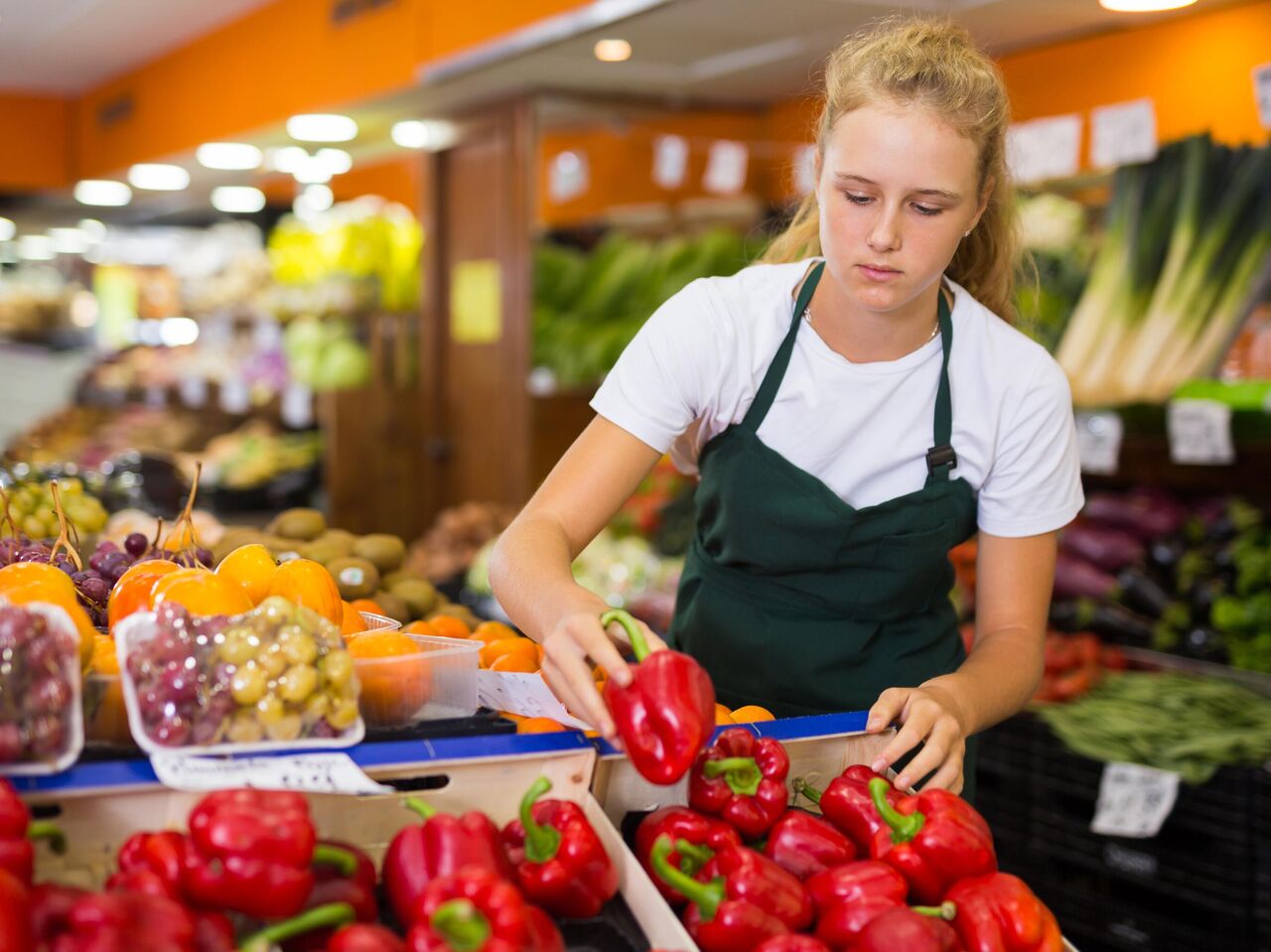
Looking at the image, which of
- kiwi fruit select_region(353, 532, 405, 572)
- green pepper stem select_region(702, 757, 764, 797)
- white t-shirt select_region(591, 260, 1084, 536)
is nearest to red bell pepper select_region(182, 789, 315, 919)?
green pepper stem select_region(702, 757, 764, 797)

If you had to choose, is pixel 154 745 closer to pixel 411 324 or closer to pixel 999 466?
pixel 999 466

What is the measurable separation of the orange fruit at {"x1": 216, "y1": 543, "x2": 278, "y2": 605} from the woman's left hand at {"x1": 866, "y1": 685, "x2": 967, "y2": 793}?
2.52ft

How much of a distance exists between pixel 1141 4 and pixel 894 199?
2.34 meters

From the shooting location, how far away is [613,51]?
15.6 ft

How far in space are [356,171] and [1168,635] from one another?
6.58 metres

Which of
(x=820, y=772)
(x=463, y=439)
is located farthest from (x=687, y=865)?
(x=463, y=439)

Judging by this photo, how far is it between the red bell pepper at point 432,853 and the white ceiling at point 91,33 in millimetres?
6249

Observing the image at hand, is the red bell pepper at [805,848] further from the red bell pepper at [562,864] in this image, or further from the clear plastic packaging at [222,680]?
the clear plastic packaging at [222,680]

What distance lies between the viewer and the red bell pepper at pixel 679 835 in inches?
54.4

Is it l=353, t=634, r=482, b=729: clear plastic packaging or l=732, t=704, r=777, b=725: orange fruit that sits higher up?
l=353, t=634, r=482, b=729: clear plastic packaging

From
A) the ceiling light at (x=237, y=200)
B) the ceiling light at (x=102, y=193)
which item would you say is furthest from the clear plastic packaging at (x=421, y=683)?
the ceiling light at (x=102, y=193)

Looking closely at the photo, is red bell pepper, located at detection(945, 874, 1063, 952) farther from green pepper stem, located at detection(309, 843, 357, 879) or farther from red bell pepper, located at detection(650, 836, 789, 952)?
green pepper stem, located at detection(309, 843, 357, 879)

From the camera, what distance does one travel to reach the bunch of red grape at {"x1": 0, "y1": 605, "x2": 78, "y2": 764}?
1217mm

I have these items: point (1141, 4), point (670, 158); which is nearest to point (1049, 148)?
point (1141, 4)
